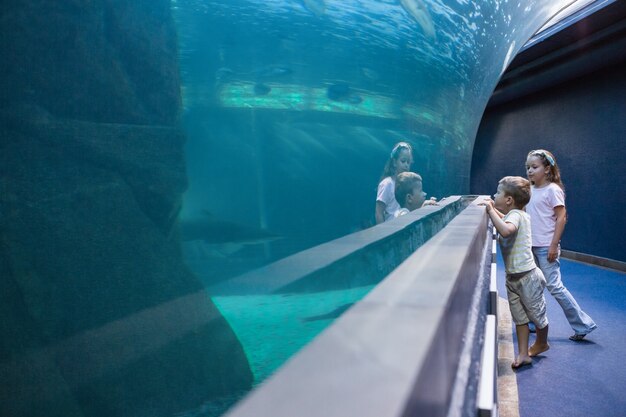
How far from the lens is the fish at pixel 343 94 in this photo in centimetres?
435

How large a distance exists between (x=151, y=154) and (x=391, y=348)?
3.95 metres

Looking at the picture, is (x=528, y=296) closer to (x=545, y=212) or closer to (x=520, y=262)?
(x=520, y=262)

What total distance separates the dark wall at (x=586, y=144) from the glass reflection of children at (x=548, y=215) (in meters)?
4.15

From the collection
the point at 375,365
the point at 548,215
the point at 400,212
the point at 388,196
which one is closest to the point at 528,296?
the point at 548,215

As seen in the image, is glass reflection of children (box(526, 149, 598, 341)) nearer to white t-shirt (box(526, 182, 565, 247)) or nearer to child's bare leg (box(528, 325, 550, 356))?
white t-shirt (box(526, 182, 565, 247))

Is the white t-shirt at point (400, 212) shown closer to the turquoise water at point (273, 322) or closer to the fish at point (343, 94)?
the turquoise water at point (273, 322)

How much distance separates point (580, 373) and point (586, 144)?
5.50 metres

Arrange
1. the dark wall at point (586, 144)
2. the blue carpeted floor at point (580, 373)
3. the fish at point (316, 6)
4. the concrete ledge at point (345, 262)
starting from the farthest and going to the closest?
the dark wall at point (586, 144) < the fish at point (316, 6) < the blue carpeted floor at point (580, 373) < the concrete ledge at point (345, 262)

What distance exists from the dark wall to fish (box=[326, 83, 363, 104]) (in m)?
4.28

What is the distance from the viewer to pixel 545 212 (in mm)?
2943

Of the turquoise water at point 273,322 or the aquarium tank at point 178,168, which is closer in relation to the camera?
the turquoise water at point 273,322

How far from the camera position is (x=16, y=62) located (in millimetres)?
3764

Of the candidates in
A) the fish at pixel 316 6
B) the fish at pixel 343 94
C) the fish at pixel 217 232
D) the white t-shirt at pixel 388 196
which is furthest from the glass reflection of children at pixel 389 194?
the fish at pixel 316 6

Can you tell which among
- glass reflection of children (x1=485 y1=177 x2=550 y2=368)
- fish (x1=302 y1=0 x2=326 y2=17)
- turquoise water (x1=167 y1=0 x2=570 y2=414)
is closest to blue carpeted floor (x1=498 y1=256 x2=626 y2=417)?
glass reflection of children (x1=485 y1=177 x2=550 y2=368)
